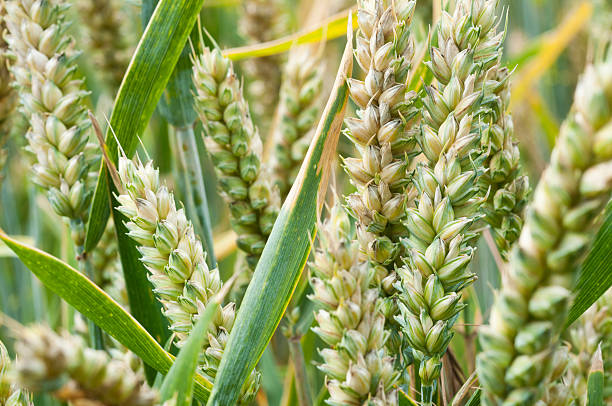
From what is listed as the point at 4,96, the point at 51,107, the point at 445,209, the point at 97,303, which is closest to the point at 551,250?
the point at 445,209

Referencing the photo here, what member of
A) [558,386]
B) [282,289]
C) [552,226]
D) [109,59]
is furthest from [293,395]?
[109,59]

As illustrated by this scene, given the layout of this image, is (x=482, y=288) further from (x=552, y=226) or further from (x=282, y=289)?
(x=552, y=226)

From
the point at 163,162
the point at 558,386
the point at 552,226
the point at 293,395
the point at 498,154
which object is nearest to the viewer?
the point at 552,226

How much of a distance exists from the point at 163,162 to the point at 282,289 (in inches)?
A: 28.4

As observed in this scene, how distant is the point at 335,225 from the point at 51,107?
14.9 inches

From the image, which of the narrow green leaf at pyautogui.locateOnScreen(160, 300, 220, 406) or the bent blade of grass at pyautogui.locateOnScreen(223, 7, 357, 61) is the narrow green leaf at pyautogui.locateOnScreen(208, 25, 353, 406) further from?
the bent blade of grass at pyautogui.locateOnScreen(223, 7, 357, 61)

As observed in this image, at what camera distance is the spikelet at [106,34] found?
104cm

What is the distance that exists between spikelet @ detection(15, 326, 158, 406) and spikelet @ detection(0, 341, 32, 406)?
5.5 inches

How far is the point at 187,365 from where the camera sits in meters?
0.41

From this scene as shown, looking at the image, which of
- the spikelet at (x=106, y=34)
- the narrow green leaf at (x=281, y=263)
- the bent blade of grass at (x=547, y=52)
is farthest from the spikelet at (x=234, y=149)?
the bent blade of grass at (x=547, y=52)

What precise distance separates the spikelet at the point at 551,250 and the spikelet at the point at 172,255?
22 centimetres

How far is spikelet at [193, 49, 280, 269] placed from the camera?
0.62 metres

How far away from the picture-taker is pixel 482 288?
1046 millimetres

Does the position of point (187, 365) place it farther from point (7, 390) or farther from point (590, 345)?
point (590, 345)
